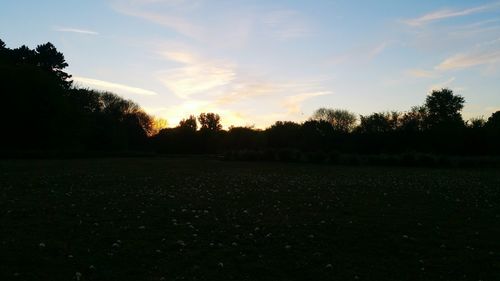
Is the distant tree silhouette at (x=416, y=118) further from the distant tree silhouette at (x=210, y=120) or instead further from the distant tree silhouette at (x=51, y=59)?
the distant tree silhouette at (x=51, y=59)

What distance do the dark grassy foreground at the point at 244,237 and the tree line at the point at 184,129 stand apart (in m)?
42.9

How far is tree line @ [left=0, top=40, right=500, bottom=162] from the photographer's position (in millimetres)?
68375

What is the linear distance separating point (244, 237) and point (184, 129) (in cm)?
11598

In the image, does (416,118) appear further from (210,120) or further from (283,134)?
(210,120)

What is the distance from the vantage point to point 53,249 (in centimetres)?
953

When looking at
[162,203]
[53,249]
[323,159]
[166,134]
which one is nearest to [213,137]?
[166,134]

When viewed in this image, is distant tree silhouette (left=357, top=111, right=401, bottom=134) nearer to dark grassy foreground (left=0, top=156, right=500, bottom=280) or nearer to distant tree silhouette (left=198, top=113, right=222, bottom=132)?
distant tree silhouette (left=198, top=113, right=222, bottom=132)

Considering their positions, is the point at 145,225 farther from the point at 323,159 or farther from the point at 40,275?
the point at 323,159

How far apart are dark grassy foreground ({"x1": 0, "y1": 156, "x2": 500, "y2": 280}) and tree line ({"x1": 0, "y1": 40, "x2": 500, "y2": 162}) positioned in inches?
1690

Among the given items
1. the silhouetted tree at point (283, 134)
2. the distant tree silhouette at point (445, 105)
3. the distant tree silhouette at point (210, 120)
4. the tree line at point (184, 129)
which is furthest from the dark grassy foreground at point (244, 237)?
the distant tree silhouette at point (210, 120)

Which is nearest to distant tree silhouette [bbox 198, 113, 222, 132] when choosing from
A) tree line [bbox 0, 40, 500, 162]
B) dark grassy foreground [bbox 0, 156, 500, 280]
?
tree line [bbox 0, 40, 500, 162]

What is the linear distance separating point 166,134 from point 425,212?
117m

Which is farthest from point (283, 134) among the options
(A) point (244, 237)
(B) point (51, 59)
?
(A) point (244, 237)

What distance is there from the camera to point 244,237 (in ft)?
36.8
